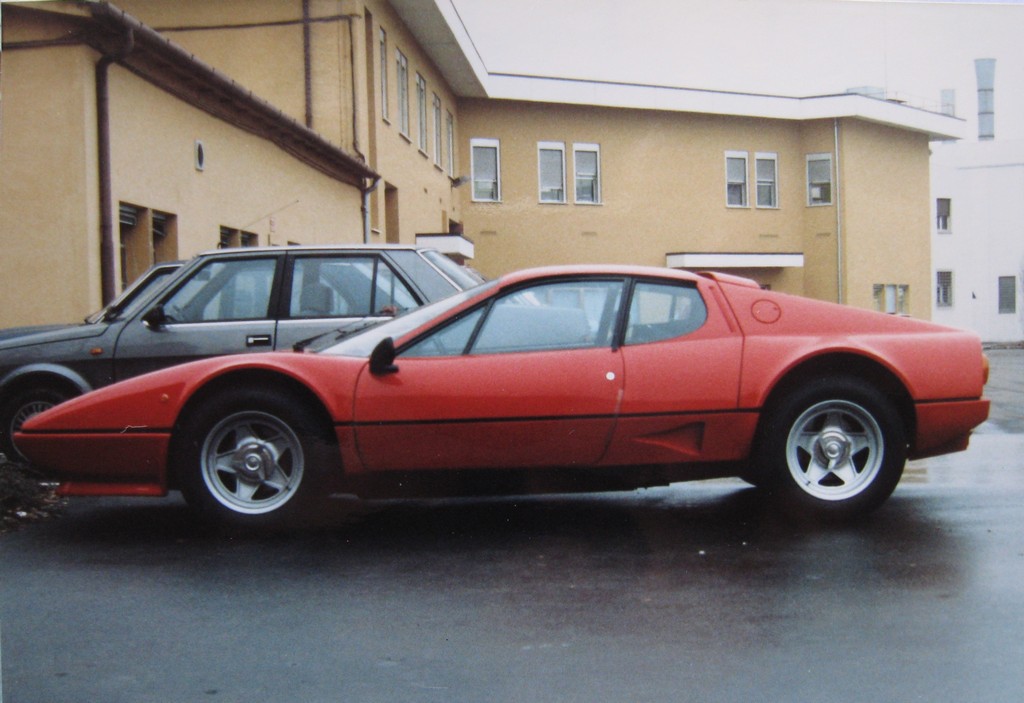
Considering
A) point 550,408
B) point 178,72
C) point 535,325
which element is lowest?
point 550,408

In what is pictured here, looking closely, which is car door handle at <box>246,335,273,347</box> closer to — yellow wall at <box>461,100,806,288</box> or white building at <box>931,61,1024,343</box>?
white building at <box>931,61,1024,343</box>

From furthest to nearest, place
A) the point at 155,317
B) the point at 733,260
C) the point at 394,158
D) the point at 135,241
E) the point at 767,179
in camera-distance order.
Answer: the point at 767,179 → the point at 733,260 → the point at 394,158 → the point at 135,241 → the point at 155,317

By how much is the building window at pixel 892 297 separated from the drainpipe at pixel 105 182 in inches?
1122

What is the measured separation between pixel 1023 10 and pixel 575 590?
600 centimetres

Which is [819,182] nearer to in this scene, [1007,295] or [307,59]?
[1007,295]

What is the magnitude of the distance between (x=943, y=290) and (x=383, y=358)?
116 ft

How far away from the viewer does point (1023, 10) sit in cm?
820

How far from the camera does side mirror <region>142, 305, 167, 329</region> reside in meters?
7.86

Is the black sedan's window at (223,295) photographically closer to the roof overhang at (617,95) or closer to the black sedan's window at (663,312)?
the black sedan's window at (663,312)

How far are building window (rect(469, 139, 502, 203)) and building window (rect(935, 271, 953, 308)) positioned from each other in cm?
1585

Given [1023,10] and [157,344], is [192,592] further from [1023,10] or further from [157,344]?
[1023,10]

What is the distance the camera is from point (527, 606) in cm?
→ 433

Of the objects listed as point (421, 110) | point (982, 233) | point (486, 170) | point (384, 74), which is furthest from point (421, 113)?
point (982, 233)

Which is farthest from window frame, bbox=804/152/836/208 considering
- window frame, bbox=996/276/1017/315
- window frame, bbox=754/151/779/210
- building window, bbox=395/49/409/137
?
building window, bbox=395/49/409/137
